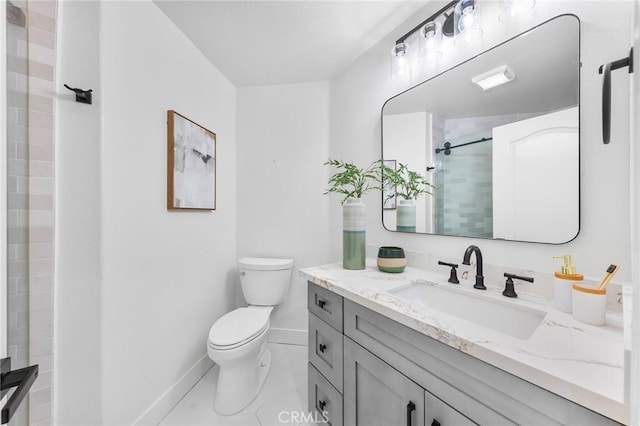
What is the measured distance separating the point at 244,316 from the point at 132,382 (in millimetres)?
627

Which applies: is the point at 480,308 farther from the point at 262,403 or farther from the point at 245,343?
the point at 262,403

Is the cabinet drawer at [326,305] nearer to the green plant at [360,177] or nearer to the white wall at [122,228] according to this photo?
the green plant at [360,177]

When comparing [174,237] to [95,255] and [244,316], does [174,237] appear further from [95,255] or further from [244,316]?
[244,316]

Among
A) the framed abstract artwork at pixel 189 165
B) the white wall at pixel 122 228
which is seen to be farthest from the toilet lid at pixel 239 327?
the framed abstract artwork at pixel 189 165

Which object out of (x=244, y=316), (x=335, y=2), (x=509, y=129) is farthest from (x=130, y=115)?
(x=509, y=129)

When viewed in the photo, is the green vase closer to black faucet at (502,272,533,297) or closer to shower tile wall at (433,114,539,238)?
shower tile wall at (433,114,539,238)

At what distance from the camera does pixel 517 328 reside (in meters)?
0.86

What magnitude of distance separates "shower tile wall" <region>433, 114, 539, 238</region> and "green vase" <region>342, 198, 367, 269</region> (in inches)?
15.6

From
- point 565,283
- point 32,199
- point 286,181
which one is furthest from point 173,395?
point 565,283

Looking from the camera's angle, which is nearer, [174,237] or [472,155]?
[472,155]

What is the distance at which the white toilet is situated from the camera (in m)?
1.37

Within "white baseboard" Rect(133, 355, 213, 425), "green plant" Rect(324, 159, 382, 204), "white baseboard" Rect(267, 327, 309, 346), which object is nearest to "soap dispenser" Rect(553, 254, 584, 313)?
"green plant" Rect(324, 159, 382, 204)

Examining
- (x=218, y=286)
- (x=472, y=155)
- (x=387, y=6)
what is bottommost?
(x=218, y=286)

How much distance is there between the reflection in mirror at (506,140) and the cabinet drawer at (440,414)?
0.70m
